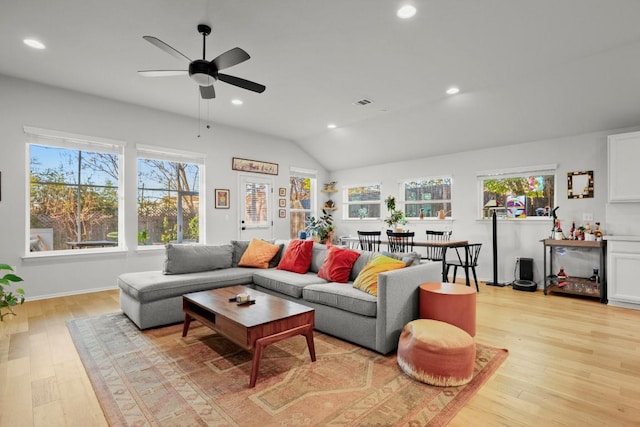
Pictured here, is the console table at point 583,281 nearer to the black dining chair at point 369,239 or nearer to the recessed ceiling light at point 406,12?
the black dining chair at point 369,239

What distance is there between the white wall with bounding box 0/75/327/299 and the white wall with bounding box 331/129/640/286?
3.69 m

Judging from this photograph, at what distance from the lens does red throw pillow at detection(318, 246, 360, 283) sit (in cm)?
354

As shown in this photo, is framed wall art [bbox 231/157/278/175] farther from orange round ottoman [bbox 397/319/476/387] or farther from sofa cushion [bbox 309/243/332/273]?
orange round ottoman [bbox 397/319/476/387]

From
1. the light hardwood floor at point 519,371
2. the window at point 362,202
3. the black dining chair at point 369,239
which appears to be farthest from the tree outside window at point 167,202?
the window at point 362,202

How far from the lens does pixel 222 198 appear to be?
6.34m

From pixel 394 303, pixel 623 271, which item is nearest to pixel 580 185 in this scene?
pixel 623 271

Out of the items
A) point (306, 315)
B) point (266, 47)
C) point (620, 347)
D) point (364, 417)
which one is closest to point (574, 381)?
point (620, 347)

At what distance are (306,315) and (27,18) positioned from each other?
3.65m

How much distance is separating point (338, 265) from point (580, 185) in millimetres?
4084

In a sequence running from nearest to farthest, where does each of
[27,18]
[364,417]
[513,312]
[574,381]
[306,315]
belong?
[364,417] → [574,381] → [306,315] → [27,18] → [513,312]

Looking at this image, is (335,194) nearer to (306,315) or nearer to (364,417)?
(306,315)

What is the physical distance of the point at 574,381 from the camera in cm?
229

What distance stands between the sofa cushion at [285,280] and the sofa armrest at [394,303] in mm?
1042

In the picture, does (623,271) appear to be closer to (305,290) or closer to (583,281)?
(583,281)
